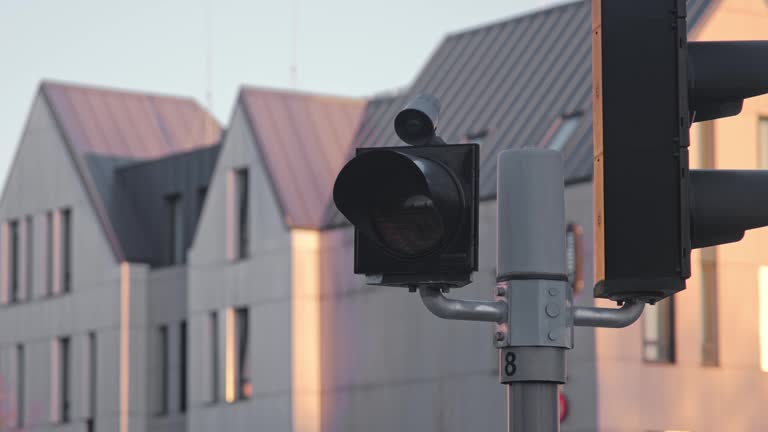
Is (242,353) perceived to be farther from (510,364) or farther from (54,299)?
(510,364)

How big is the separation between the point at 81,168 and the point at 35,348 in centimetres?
576

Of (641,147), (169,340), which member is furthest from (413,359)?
(641,147)

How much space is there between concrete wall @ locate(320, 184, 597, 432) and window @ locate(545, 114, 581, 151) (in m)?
1.15

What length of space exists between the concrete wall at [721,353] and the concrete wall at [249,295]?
9.75m

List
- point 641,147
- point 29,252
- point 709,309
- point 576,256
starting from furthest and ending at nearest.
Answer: point 29,252
point 709,309
point 576,256
point 641,147

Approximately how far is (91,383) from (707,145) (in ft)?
69.3

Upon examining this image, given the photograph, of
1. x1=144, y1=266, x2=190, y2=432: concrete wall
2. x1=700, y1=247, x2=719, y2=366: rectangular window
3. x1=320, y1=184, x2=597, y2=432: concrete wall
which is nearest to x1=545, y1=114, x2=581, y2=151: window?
x1=320, y1=184, x2=597, y2=432: concrete wall

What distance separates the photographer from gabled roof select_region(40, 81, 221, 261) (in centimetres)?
5025

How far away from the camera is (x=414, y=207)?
4109mm

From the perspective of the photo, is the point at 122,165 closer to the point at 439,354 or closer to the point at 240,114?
the point at 240,114

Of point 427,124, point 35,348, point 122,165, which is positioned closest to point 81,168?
point 122,165

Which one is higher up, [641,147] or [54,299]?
[641,147]

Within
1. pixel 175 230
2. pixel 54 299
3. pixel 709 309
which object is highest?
pixel 175 230

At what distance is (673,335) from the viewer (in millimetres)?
35438
